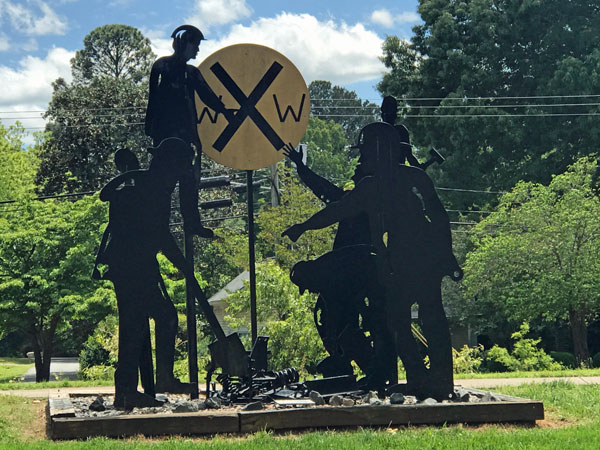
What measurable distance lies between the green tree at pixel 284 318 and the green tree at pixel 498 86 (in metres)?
15.6

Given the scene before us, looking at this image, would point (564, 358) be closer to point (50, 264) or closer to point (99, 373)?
point (99, 373)

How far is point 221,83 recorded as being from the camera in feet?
36.5

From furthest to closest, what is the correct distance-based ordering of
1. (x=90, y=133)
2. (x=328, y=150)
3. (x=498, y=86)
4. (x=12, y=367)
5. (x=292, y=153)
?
(x=328, y=150) → (x=12, y=367) → (x=90, y=133) → (x=498, y=86) → (x=292, y=153)

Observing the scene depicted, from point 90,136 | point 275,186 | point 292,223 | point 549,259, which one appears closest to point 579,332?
point 549,259

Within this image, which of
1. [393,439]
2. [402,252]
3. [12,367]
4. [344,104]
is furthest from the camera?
[344,104]

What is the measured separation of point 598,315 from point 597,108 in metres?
7.96

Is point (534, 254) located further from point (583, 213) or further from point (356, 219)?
point (356, 219)

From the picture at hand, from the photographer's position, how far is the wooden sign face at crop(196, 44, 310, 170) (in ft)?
36.6

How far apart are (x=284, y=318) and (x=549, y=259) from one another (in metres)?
10.1

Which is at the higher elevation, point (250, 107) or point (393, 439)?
point (250, 107)

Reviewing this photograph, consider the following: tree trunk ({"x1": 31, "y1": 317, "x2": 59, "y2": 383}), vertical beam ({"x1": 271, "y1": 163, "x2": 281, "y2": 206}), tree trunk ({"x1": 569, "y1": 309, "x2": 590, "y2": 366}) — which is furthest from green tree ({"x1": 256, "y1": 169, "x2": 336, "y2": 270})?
tree trunk ({"x1": 569, "y1": 309, "x2": 590, "y2": 366})

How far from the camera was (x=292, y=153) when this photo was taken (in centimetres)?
1081

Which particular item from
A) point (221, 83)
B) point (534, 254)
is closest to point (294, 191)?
point (534, 254)

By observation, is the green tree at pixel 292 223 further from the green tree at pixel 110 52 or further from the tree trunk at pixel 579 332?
the green tree at pixel 110 52
